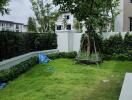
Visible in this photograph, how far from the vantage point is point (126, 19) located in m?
29.1

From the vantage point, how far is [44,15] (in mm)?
44125

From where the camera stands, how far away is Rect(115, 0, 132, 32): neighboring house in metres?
29.0

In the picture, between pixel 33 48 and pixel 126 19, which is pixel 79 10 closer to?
pixel 33 48

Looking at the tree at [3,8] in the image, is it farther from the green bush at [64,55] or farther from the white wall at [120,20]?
the white wall at [120,20]

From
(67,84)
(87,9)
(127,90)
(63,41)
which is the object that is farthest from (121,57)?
(127,90)

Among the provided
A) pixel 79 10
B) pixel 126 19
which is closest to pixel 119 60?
pixel 79 10

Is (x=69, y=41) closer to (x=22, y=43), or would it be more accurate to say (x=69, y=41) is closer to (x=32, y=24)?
(x=22, y=43)

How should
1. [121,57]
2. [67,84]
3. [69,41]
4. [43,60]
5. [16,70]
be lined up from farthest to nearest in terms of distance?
[69,41]
[121,57]
[43,60]
[16,70]
[67,84]

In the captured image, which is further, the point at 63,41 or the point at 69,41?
the point at 63,41

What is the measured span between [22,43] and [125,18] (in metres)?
12.8

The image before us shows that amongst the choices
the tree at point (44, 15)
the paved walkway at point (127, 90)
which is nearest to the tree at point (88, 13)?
the paved walkway at point (127, 90)

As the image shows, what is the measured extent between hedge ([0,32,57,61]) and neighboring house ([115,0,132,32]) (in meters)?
6.29

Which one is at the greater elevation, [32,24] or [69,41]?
[32,24]

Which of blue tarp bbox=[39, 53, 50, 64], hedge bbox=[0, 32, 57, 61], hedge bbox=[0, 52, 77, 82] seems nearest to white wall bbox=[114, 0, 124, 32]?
hedge bbox=[0, 32, 57, 61]
